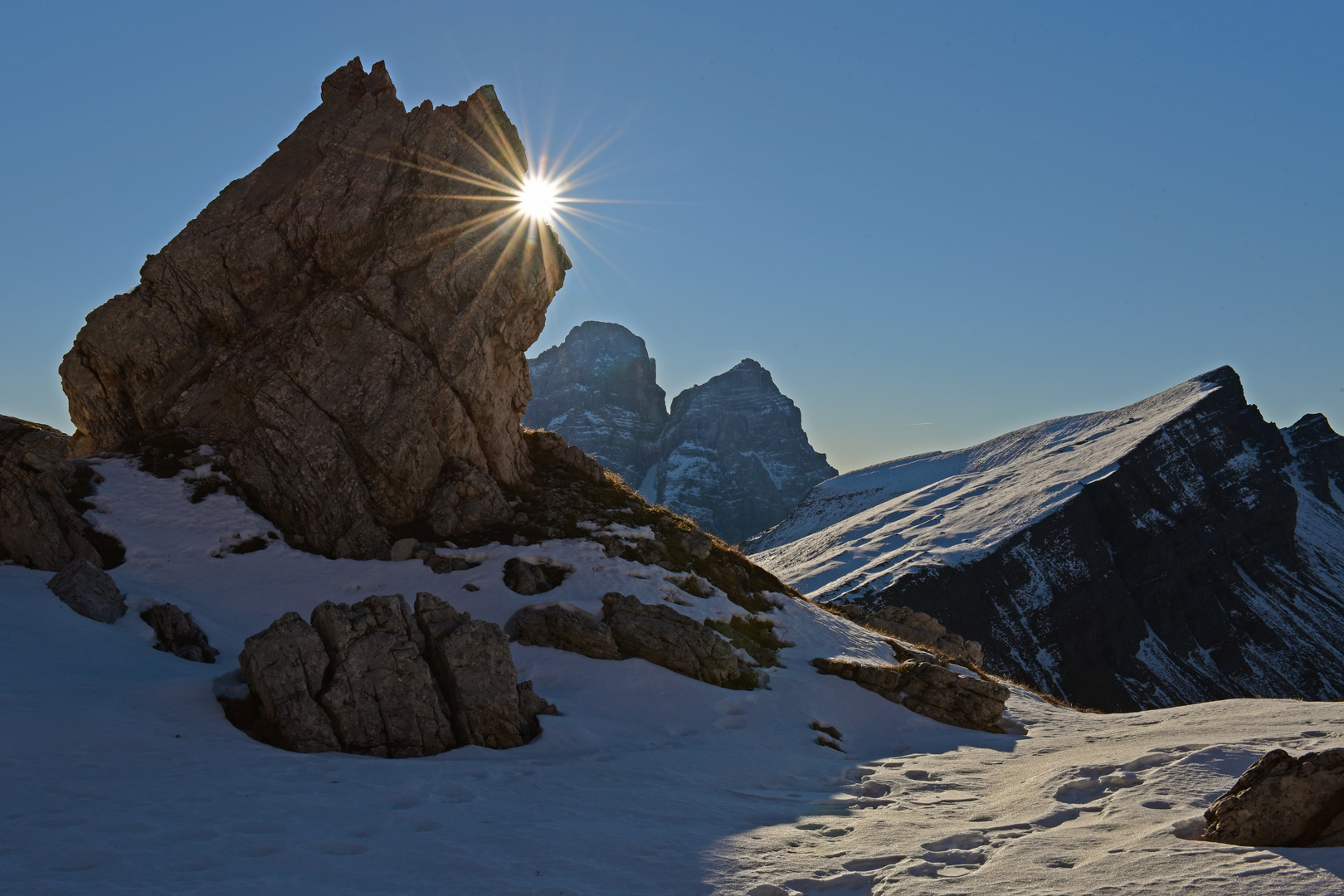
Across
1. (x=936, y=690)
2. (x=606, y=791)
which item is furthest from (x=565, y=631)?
(x=936, y=690)

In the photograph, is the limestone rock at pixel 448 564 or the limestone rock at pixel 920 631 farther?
the limestone rock at pixel 920 631

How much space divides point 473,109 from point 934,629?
106 ft

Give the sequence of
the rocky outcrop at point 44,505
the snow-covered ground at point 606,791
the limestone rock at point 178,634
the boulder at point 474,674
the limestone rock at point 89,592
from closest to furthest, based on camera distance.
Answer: the snow-covered ground at point 606,791 < the boulder at point 474,674 < the limestone rock at point 178,634 < the limestone rock at point 89,592 < the rocky outcrop at point 44,505

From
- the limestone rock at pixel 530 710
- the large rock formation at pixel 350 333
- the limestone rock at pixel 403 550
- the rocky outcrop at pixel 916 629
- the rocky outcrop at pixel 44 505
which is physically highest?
the large rock formation at pixel 350 333

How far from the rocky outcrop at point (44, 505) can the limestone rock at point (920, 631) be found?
29.6 metres

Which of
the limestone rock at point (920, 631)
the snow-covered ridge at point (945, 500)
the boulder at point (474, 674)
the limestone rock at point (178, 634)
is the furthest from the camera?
the snow-covered ridge at point (945, 500)

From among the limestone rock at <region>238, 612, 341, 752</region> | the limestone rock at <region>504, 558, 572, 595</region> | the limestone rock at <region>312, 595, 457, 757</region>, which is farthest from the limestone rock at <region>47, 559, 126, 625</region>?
the limestone rock at <region>504, 558, 572, 595</region>

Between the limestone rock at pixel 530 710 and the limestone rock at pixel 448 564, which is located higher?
the limestone rock at pixel 448 564

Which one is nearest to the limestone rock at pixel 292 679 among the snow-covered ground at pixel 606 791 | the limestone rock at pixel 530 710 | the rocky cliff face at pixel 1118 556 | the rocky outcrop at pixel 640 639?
the snow-covered ground at pixel 606 791

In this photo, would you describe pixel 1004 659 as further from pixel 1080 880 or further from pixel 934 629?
pixel 1080 880

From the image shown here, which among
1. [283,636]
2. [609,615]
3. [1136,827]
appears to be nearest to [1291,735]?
[1136,827]

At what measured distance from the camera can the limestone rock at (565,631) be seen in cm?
2250

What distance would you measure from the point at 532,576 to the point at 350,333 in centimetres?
1248

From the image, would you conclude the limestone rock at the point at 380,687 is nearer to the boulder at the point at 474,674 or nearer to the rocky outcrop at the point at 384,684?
the rocky outcrop at the point at 384,684
